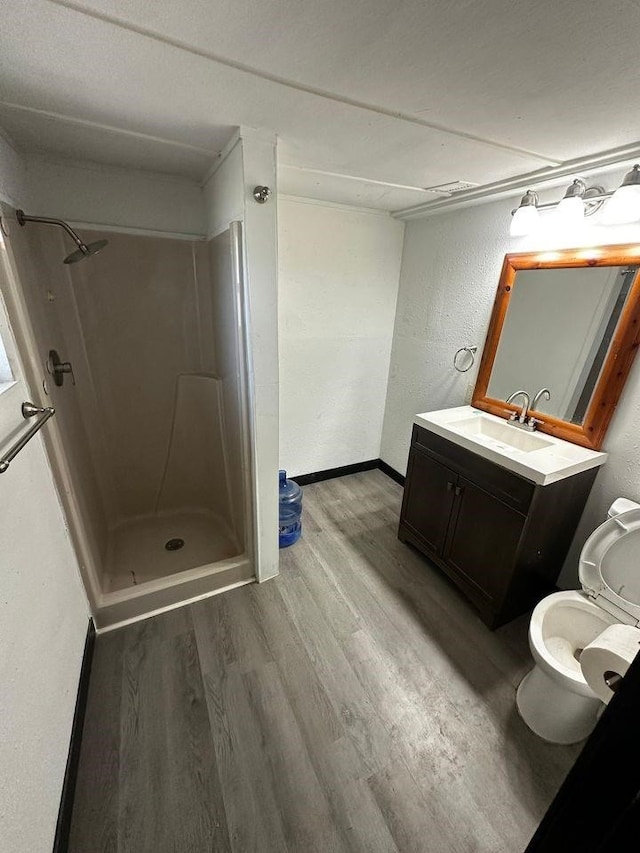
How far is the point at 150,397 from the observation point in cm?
211

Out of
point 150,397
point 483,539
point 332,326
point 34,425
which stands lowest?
point 483,539

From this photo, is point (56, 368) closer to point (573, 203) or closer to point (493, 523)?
point (493, 523)

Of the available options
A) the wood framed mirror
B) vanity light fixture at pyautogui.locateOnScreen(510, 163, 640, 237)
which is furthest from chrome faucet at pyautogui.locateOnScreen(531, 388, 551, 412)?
vanity light fixture at pyautogui.locateOnScreen(510, 163, 640, 237)

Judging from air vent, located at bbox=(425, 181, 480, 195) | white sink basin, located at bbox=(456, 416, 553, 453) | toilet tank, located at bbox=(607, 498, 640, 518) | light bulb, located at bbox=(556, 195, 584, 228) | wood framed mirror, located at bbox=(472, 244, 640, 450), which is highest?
air vent, located at bbox=(425, 181, 480, 195)

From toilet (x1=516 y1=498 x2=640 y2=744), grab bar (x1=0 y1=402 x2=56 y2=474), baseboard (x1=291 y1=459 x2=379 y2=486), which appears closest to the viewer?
grab bar (x1=0 y1=402 x2=56 y2=474)

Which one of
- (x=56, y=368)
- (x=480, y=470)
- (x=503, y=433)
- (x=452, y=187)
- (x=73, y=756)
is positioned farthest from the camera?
(x=503, y=433)

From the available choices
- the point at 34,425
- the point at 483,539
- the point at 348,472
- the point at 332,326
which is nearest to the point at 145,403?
the point at 34,425

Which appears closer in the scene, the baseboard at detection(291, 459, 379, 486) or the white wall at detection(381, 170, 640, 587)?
the white wall at detection(381, 170, 640, 587)

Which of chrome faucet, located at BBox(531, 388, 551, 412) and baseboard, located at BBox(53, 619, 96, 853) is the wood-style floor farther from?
chrome faucet, located at BBox(531, 388, 551, 412)

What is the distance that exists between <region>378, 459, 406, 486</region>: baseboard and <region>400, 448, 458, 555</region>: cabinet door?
29.0 inches

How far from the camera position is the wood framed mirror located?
1.43m

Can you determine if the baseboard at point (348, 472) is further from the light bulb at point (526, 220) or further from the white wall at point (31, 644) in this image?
the light bulb at point (526, 220)

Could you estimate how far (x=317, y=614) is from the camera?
1.69 metres

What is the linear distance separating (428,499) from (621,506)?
82 cm
